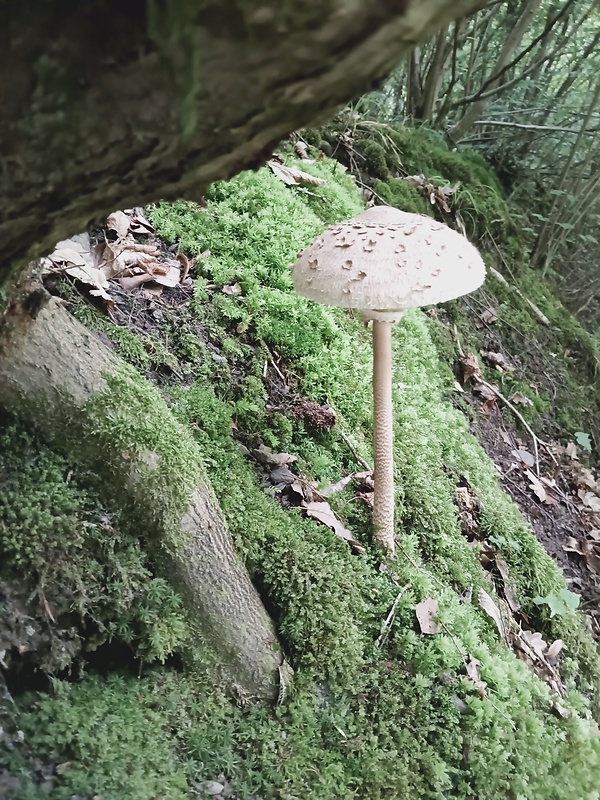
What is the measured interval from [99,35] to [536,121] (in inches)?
296

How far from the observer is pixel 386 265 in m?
1.86

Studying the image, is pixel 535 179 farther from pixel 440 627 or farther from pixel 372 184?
pixel 440 627

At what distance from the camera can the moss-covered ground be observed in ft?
5.06

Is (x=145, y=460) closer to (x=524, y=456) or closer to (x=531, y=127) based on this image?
(x=524, y=456)

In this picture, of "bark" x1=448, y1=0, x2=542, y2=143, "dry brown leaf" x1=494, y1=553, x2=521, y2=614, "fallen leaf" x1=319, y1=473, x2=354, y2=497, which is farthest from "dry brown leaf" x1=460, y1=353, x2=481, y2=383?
"bark" x1=448, y1=0, x2=542, y2=143

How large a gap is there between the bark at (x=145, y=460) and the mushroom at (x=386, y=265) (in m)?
0.69

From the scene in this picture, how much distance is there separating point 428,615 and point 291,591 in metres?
0.62

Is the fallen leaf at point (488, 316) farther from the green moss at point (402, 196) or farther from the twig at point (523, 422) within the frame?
the green moss at point (402, 196)

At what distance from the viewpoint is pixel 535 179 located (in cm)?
724

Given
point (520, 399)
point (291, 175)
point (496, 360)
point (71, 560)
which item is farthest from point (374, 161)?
point (71, 560)

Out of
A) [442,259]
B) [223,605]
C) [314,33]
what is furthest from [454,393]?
[314,33]

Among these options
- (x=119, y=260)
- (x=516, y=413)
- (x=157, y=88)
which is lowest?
(x=516, y=413)

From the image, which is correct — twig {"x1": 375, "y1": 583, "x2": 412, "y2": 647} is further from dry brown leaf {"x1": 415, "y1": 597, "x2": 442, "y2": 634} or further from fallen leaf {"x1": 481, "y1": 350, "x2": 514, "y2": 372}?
fallen leaf {"x1": 481, "y1": 350, "x2": 514, "y2": 372}

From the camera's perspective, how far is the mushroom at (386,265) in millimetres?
1847
